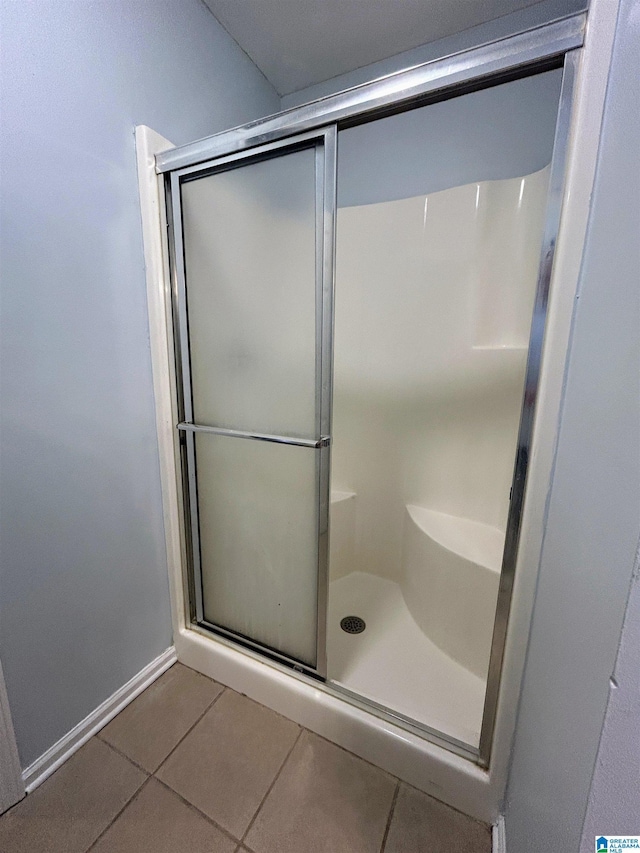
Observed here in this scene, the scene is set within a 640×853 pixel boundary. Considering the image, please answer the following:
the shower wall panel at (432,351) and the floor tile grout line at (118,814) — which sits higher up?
the shower wall panel at (432,351)

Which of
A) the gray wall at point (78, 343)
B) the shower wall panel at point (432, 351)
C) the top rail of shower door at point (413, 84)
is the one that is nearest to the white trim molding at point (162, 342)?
the gray wall at point (78, 343)

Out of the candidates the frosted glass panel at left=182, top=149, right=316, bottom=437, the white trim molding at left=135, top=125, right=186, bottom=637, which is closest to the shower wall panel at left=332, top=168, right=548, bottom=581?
the frosted glass panel at left=182, top=149, right=316, bottom=437

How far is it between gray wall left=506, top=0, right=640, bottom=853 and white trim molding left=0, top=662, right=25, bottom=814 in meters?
1.27

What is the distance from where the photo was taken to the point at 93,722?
1153 mm

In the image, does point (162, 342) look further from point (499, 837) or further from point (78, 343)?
point (499, 837)

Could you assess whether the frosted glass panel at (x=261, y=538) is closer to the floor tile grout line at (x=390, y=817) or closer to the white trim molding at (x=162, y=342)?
the white trim molding at (x=162, y=342)

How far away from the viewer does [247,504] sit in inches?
49.6

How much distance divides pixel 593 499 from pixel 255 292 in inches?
40.1

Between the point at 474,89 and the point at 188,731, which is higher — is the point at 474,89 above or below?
above

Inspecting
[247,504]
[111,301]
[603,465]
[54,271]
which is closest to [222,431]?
[247,504]

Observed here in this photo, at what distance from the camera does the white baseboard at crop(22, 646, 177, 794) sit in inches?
39.8

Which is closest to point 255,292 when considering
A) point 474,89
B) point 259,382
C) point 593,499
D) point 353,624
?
point 259,382

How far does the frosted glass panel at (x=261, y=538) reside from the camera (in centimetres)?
117

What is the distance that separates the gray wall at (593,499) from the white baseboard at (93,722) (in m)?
1.26
